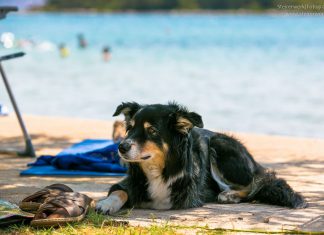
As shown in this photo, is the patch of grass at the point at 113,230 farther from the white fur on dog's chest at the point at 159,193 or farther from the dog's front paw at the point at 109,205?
the white fur on dog's chest at the point at 159,193

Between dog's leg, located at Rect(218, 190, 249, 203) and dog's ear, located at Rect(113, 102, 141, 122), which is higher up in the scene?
dog's ear, located at Rect(113, 102, 141, 122)

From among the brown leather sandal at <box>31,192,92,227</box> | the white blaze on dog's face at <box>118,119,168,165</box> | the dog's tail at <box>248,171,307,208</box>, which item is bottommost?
the dog's tail at <box>248,171,307,208</box>

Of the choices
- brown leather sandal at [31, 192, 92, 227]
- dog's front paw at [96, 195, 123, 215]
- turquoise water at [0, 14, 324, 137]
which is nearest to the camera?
brown leather sandal at [31, 192, 92, 227]

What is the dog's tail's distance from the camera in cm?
602

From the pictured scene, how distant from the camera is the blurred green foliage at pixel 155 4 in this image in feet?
271

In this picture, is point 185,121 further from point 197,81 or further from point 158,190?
point 197,81

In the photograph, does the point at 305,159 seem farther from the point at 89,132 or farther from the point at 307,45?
the point at 307,45

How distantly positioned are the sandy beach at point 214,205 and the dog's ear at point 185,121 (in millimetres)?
641

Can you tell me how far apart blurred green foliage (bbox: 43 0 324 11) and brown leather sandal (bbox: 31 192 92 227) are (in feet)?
238

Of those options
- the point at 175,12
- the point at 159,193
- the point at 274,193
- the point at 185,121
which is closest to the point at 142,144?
the point at 185,121

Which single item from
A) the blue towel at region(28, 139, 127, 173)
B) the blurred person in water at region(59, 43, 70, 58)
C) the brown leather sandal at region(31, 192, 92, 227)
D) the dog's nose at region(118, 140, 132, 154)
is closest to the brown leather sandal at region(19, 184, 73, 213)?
the brown leather sandal at region(31, 192, 92, 227)

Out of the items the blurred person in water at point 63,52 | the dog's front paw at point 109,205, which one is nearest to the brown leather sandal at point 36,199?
the dog's front paw at point 109,205

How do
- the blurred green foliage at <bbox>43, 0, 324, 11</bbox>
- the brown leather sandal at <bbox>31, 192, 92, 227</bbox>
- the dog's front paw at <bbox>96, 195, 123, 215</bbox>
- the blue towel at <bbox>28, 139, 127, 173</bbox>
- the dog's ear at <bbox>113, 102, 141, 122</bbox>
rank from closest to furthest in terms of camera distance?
the brown leather sandal at <bbox>31, 192, 92, 227</bbox> → the dog's front paw at <bbox>96, 195, 123, 215</bbox> → the dog's ear at <bbox>113, 102, 141, 122</bbox> → the blue towel at <bbox>28, 139, 127, 173</bbox> → the blurred green foliage at <bbox>43, 0, 324, 11</bbox>

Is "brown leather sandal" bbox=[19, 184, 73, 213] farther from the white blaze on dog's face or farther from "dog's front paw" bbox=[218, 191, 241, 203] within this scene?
"dog's front paw" bbox=[218, 191, 241, 203]
